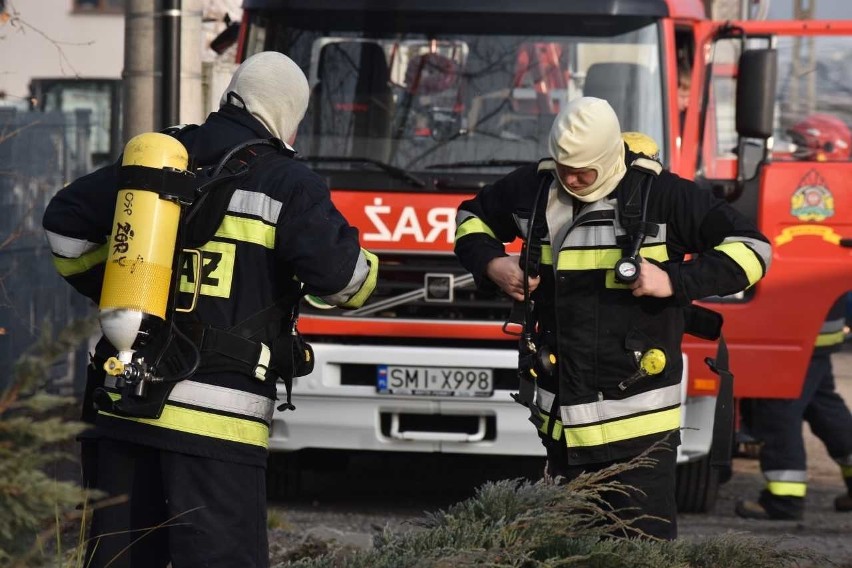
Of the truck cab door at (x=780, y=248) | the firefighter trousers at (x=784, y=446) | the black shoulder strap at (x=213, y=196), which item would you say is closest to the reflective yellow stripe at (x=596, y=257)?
the black shoulder strap at (x=213, y=196)

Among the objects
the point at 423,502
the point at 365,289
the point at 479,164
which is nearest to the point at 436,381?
the point at 479,164

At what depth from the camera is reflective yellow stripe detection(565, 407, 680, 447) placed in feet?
12.7

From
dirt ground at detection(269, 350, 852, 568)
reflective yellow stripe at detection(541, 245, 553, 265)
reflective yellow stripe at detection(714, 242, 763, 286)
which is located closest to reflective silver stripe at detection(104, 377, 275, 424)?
reflective yellow stripe at detection(541, 245, 553, 265)

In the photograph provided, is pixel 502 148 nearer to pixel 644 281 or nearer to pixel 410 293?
pixel 410 293

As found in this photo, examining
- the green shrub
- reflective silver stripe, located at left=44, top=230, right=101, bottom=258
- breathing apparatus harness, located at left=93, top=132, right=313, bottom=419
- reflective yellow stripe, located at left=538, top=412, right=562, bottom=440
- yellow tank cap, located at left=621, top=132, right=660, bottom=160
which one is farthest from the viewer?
yellow tank cap, located at left=621, top=132, right=660, bottom=160

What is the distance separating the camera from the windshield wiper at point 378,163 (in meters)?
6.17

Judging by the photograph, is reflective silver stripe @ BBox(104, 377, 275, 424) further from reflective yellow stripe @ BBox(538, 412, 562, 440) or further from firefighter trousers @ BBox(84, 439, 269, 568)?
reflective yellow stripe @ BBox(538, 412, 562, 440)

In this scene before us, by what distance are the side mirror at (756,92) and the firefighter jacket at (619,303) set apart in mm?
2318

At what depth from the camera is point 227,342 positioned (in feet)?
11.2

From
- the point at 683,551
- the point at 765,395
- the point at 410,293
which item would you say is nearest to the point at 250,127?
the point at 683,551

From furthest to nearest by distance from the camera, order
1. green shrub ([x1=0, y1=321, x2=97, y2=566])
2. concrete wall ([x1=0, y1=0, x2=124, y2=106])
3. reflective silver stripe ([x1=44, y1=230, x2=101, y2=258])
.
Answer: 1. concrete wall ([x1=0, y1=0, x2=124, y2=106])
2. reflective silver stripe ([x1=44, y1=230, x2=101, y2=258])
3. green shrub ([x1=0, y1=321, x2=97, y2=566])

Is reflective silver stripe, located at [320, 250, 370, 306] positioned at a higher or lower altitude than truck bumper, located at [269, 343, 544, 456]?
higher

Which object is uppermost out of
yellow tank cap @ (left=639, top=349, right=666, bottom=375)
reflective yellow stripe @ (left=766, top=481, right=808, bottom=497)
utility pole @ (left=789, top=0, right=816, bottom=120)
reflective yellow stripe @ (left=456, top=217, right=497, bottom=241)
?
utility pole @ (left=789, top=0, right=816, bottom=120)

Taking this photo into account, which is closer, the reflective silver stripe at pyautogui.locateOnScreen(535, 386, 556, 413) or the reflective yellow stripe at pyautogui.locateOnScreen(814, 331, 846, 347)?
the reflective silver stripe at pyautogui.locateOnScreen(535, 386, 556, 413)
